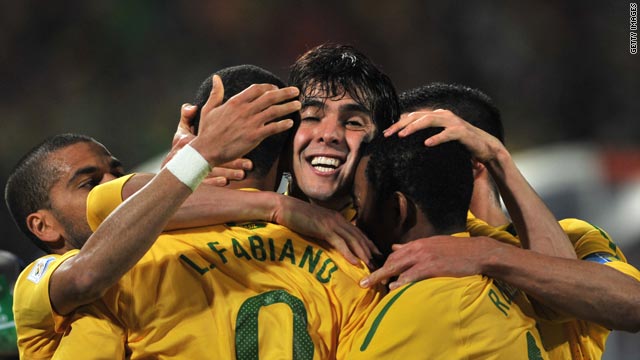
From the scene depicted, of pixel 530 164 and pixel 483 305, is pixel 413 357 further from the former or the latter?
pixel 530 164

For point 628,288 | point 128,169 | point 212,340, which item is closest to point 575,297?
point 628,288

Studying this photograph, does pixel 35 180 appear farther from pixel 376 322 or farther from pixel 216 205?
pixel 376 322

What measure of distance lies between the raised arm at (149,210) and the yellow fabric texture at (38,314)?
5 cm

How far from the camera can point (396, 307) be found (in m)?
2.77

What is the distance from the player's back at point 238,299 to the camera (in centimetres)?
284

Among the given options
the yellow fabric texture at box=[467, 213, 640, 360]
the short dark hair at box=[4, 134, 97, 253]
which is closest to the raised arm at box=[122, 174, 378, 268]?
the yellow fabric texture at box=[467, 213, 640, 360]

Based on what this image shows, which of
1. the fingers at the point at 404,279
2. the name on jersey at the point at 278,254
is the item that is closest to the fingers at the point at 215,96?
the name on jersey at the point at 278,254

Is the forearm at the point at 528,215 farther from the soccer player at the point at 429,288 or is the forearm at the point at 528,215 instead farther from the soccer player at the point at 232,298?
the soccer player at the point at 232,298

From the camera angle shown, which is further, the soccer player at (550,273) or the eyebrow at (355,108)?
the eyebrow at (355,108)

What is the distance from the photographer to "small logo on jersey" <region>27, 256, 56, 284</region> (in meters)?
2.98

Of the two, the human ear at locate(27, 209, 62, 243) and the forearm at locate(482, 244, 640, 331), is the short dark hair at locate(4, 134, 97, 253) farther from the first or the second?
the forearm at locate(482, 244, 640, 331)

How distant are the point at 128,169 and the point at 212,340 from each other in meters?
5.52

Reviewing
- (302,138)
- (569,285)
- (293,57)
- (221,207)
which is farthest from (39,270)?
(293,57)

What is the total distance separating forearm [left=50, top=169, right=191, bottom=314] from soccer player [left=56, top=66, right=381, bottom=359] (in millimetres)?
159
